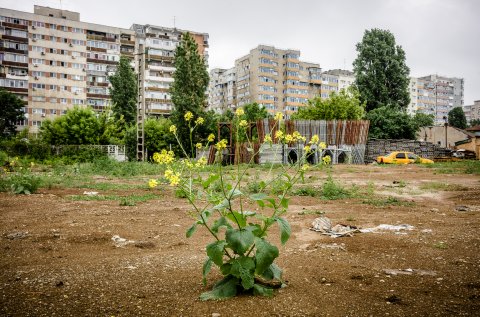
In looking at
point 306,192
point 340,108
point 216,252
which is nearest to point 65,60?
point 340,108

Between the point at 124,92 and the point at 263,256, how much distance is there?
51.4 metres

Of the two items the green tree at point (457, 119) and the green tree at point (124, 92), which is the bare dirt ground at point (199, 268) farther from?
the green tree at point (457, 119)

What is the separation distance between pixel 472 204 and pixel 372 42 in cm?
4142

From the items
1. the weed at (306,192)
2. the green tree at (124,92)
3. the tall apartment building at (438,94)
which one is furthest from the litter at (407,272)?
the tall apartment building at (438,94)

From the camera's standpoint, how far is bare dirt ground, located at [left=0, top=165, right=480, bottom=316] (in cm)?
263

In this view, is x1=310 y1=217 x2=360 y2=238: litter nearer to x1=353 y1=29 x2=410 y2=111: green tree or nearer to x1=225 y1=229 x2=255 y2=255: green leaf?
x1=225 y1=229 x2=255 y2=255: green leaf

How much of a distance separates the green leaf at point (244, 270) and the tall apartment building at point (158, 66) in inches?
2861

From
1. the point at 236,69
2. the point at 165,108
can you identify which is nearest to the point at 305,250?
the point at 165,108

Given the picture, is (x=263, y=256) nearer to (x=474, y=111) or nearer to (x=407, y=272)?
(x=407, y=272)

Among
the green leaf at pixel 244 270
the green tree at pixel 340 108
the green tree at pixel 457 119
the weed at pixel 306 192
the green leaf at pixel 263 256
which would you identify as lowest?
the weed at pixel 306 192

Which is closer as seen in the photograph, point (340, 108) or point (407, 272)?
point (407, 272)

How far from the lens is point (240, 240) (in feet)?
8.25

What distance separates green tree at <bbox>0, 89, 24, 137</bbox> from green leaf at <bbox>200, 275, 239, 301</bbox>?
61.9m

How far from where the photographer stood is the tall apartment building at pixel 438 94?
14012 centimetres
